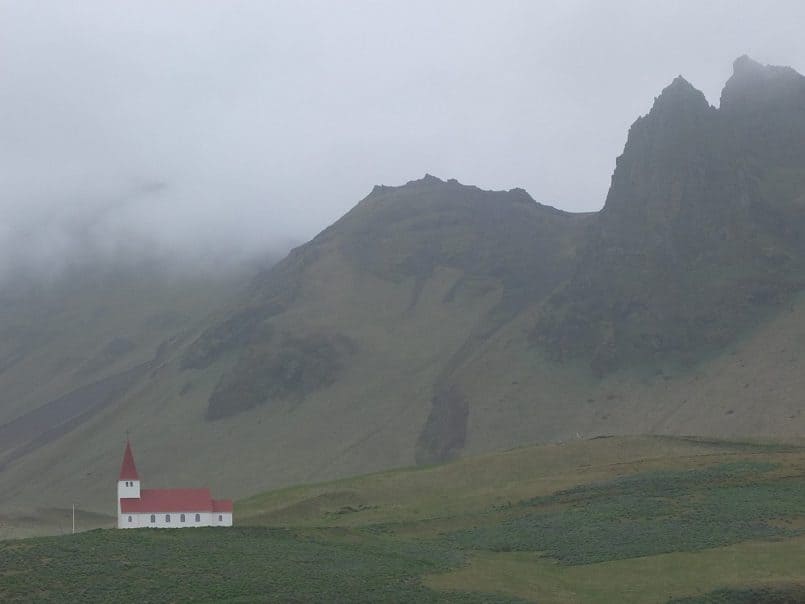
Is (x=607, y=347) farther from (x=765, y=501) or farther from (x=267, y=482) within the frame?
(x=765, y=501)

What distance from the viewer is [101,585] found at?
49781 mm

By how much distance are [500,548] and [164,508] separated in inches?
894

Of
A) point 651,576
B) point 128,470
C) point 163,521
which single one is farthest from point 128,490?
point 651,576

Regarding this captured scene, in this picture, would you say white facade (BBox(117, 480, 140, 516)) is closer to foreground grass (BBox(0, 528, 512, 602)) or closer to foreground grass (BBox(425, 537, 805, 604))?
foreground grass (BBox(0, 528, 512, 602))

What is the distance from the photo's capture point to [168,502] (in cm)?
7550

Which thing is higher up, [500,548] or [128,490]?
[128,490]

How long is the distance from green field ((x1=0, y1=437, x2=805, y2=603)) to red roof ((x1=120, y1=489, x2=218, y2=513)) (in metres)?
8.51

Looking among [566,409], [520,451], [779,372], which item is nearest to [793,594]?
[520,451]

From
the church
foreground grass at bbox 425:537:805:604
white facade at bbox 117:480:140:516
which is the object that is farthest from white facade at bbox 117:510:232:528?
foreground grass at bbox 425:537:805:604

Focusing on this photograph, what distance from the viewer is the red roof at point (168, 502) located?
2945 inches

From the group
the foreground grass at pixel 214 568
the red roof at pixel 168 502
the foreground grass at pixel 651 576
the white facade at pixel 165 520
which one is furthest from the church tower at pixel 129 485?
the foreground grass at pixel 651 576

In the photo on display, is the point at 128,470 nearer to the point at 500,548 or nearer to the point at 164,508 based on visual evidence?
the point at 164,508

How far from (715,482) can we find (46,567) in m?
44.5

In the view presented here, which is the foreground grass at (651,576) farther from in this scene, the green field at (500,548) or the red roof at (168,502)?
the red roof at (168,502)
